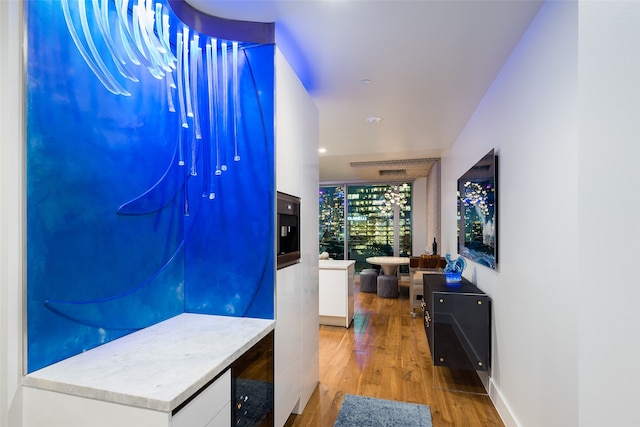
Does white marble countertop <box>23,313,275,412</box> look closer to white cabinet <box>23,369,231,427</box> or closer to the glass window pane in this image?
white cabinet <box>23,369,231,427</box>

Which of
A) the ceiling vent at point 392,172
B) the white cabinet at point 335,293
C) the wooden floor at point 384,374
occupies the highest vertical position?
the ceiling vent at point 392,172

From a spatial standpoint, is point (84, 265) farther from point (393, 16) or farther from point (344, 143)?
point (344, 143)

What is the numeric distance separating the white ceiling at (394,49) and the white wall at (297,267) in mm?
242

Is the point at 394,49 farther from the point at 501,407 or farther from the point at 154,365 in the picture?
the point at 501,407

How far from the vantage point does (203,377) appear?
1118 millimetres

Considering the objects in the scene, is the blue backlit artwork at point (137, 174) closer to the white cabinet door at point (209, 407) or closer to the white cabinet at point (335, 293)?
the white cabinet door at point (209, 407)

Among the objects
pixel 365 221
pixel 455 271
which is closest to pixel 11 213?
pixel 455 271

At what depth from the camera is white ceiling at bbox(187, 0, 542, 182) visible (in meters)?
1.68

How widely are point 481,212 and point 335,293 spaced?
2.27 meters

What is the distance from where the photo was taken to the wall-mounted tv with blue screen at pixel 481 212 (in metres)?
2.44

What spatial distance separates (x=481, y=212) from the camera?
2746 mm

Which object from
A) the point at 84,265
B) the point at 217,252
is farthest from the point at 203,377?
the point at 217,252

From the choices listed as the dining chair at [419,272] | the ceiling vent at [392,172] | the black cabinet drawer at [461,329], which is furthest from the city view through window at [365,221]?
the black cabinet drawer at [461,329]

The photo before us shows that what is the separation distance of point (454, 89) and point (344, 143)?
202 cm
